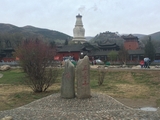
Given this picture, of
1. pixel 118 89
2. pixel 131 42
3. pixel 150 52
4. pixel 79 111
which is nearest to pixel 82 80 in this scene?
pixel 79 111

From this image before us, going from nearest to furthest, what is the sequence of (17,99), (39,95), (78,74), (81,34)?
1. (78,74)
2. (17,99)
3. (39,95)
4. (81,34)

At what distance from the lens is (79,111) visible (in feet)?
32.7

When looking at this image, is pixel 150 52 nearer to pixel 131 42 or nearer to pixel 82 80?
pixel 131 42

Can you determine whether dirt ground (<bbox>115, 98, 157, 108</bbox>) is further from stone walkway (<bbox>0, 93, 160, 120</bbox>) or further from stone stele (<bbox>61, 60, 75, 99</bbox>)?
stone stele (<bbox>61, 60, 75, 99</bbox>)

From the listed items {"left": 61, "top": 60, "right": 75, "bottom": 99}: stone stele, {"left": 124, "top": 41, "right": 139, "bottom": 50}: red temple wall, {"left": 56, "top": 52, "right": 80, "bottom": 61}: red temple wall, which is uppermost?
{"left": 124, "top": 41, "right": 139, "bottom": 50}: red temple wall

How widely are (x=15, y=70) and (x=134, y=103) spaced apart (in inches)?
1050

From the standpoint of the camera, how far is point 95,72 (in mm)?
28844

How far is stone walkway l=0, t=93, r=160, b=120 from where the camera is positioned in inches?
352

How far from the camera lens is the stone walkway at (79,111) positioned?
8938 millimetres

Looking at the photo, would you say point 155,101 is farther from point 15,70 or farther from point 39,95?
point 15,70

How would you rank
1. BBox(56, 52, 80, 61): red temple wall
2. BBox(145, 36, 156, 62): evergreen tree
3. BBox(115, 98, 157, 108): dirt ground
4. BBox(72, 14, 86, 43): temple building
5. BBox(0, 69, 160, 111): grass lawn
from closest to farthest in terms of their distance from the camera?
BBox(115, 98, 157, 108): dirt ground → BBox(0, 69, 160, 111): grass lawn → BBox(145, 36, 156, 62): evergreen tree → BBox(56, 52, 80, 61): red temple wall → BBox(72, 14, 86, 43): temple building

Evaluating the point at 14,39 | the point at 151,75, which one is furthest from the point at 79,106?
the point at 14,39

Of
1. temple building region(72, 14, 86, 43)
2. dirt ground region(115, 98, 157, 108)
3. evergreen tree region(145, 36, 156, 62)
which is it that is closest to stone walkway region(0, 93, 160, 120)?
dirt ground region(115, 98, 157, 108)

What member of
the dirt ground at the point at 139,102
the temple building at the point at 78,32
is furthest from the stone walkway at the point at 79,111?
the temple building at the point at 78,32
